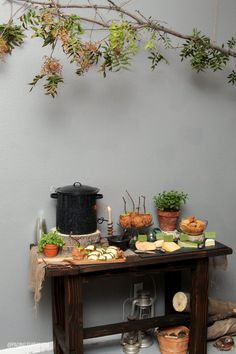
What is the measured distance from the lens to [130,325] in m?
2.53

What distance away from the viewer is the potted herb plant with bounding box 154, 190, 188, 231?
2779 millimetres

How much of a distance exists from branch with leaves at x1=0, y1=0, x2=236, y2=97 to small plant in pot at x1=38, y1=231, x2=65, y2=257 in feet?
2.47

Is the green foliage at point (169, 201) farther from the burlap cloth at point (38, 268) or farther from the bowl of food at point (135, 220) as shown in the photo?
the burlap cloth at point (38, 268)

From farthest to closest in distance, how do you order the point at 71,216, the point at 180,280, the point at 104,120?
the point at 180,280 → the point at 104,120 → the point at 71,216

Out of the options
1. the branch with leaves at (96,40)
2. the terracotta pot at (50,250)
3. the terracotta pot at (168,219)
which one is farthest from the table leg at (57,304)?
the branch with leaves at (96,40)

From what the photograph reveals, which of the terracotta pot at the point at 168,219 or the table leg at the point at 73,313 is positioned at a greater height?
the terracotta pot at the point at 168,219

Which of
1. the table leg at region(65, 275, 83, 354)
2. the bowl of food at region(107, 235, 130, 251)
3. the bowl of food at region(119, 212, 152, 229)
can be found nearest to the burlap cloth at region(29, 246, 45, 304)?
the table leg at region(65, 275, 83, 354)

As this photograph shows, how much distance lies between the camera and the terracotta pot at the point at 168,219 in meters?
2.78

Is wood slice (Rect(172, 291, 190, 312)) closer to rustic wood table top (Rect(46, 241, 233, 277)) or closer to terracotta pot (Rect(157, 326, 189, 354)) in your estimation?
terracotta pot (Rect(157, 326, 189, 354))

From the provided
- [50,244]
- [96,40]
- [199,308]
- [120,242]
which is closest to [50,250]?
[50,244]

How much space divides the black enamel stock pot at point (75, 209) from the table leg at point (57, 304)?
0.31m

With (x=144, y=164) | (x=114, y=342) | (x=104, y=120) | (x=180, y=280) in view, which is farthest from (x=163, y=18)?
(x=114, y=342)

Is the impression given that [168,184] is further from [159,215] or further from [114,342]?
[114,342]

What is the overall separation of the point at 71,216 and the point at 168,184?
2.49ft
